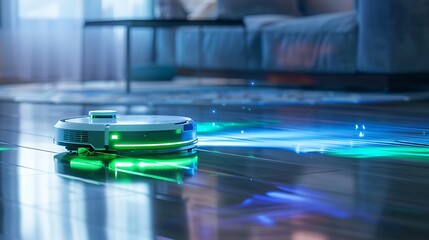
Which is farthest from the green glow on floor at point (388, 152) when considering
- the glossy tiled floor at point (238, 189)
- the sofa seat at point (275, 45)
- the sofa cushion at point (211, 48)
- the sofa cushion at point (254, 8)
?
the sofa cushion at point (254, 8)

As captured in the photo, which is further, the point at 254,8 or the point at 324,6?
the point at 324,6

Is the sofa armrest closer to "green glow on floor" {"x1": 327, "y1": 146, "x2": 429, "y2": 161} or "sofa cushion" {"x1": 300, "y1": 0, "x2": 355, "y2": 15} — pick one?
"sofa cushion" {"x1": 300, "y1": 0, "x2": 355, "y2": 15}

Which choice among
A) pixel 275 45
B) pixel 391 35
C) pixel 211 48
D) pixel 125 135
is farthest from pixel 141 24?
pixel 125 135

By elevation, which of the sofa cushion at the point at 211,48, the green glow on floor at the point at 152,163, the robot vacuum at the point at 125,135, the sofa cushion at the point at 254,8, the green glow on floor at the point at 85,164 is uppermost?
the sofa cushion at the point at 254,8

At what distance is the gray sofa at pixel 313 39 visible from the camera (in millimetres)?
3705

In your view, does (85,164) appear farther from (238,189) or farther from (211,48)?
(211,48)

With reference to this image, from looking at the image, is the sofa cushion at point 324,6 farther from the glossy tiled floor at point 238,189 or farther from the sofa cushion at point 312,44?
the glossy tiled floor at point 238,189

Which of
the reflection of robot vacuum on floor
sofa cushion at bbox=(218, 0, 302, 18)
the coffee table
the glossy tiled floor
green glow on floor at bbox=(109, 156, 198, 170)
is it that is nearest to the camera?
the glossy tiled floor

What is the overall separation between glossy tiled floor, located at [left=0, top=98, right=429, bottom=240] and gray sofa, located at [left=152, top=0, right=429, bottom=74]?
148 cm

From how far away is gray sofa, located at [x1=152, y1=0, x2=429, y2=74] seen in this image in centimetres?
371

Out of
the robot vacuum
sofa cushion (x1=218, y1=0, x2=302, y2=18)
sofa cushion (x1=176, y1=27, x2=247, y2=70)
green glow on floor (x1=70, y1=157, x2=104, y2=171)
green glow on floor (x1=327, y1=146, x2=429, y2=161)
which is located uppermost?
sofa cushion (x1=218, y1=0, x2=302, y2=18)

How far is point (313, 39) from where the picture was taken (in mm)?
3967

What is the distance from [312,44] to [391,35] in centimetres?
42

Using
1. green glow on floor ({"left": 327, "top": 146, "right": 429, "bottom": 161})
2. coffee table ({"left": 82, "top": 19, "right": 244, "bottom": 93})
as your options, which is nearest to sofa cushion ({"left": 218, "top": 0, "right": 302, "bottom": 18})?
coffee table ({"left": 82, "top": 19, "right": 244, "bottom": 93})
